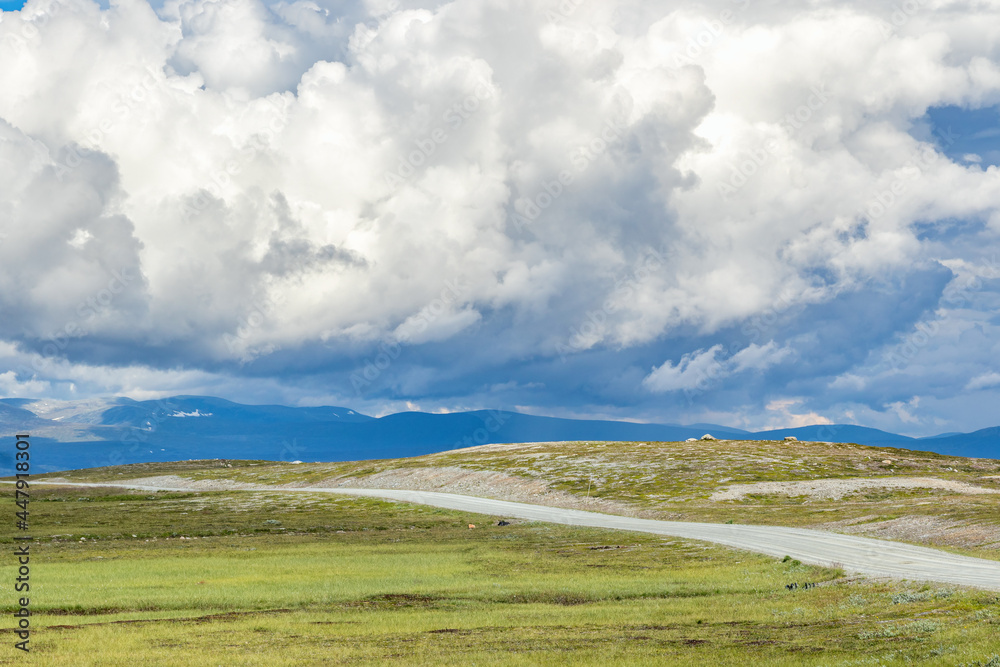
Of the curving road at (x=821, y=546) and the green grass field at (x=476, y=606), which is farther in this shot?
the curving road at (x=821, y=546)

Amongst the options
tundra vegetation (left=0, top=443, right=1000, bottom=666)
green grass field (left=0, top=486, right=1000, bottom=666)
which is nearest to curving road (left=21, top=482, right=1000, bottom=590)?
tundra vegetation (left=0, top=443, right=1000, bottom=666)

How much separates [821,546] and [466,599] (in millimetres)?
29800

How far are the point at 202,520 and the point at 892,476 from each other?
113010mm

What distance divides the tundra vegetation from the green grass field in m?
0.16

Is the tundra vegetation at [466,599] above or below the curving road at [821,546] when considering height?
below

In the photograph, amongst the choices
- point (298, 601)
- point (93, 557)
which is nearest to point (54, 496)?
point (93, 557)

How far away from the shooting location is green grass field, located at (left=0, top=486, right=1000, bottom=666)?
2706 centimetres

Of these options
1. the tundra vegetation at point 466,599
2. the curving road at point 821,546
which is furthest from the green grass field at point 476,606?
the curving road at point 821,546

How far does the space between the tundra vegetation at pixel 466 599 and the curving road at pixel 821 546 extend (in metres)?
2.77

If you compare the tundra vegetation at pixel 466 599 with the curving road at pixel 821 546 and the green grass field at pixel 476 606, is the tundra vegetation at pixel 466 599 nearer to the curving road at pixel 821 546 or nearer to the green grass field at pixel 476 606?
the green grass field at pixel 476 606

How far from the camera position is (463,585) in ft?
156

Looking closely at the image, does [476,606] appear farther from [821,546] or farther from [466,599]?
[821,546]

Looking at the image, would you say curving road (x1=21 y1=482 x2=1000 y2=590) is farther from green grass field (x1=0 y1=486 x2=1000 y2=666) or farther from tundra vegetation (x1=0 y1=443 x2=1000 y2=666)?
green grass field (x1=0 y1=486 x2=1000 y2=666)

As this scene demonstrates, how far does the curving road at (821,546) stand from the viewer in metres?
41.1
